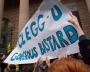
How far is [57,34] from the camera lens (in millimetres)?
4398

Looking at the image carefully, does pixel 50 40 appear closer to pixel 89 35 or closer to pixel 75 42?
pixel 75 42

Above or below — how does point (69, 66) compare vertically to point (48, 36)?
below

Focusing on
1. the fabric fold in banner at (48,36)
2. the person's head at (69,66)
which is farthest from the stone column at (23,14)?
the person's head at (69,66)

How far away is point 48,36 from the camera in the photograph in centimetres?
447

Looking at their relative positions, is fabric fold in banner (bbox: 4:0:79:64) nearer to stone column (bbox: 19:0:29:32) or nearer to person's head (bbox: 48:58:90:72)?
person's head (bbox: 48:58:90:72)

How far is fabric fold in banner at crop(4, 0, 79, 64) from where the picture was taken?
13.9 ft

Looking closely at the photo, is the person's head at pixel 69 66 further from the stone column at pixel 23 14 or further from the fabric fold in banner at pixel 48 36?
the stone column at pixel 23 14

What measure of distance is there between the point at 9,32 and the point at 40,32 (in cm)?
1336

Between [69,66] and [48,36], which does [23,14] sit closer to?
[48,36]

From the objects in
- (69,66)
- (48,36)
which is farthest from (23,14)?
(69,66)

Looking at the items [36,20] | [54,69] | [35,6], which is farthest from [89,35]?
[54,69]

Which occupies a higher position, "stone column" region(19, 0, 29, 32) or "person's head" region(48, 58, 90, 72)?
"stone column" region(19, 0, 29, 32)

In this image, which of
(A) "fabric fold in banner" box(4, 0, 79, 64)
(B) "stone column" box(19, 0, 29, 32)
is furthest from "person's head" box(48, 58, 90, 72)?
(B) "stone column" box(19, 0, 29, 32)

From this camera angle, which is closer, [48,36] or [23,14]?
[48,36]
